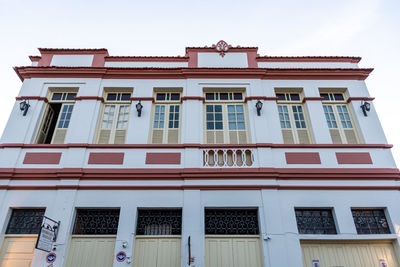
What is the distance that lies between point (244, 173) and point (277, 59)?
4908 millimetres

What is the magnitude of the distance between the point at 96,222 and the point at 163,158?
255 cm

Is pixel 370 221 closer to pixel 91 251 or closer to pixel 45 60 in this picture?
pixel 91 251

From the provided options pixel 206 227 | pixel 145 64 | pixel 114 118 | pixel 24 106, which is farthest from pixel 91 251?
pixel 145 64

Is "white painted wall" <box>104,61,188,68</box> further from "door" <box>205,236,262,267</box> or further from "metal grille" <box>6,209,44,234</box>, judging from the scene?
"door" <box>205,236,262,267</box>

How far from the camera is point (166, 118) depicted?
8.85 meters

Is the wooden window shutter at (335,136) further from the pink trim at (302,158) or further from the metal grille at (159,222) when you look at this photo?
the metal grille at (159,222)

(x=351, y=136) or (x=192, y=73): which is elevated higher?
(x=192, y=73)

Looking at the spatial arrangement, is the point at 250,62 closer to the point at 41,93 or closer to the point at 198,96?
the point at 198,96

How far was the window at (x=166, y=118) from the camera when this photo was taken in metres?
8.45

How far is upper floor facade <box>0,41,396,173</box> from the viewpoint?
25.9 feet

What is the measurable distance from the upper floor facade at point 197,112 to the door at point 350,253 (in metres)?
2.18

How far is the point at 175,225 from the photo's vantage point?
23.3 ft

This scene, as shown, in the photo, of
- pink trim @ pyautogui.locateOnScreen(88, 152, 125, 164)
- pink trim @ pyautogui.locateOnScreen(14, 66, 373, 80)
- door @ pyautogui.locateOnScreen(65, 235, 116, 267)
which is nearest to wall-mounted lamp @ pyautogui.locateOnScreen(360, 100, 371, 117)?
pink trim @ pyautogui.locateOnScreen(14, 66, 373, 80)

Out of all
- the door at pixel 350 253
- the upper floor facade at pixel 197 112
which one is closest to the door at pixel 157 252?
the upper floor facade at pixel 197 112
